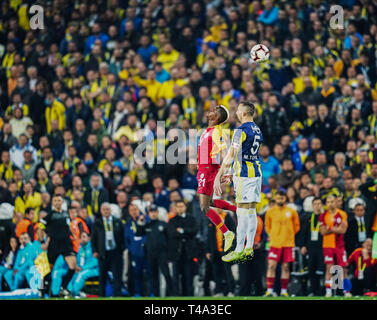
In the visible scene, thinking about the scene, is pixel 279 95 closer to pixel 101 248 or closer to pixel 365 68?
pixel 365 68

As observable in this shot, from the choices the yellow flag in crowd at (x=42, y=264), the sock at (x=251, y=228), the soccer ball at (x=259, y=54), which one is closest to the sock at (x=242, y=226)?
the sock at (x=251, y=228)

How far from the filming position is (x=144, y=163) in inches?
815

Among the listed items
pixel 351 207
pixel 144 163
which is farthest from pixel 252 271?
pixel 144 163

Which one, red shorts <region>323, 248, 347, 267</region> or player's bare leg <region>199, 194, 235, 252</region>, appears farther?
red shorts <region>323, 248, 347, 267</region>

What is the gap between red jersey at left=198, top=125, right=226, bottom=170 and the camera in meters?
13.3

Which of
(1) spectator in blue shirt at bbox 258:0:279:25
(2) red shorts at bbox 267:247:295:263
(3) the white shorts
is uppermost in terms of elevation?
(1) spectator in blue shirt at bbox 258:0:279:25

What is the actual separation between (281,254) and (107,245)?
3.84 m

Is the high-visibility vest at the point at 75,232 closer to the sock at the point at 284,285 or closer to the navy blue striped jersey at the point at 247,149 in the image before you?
the sock at the point at 284,285

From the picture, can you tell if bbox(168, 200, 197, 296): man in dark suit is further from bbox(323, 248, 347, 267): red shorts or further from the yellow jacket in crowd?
the yellow jacket in crowd

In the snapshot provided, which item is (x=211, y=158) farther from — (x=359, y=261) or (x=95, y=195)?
(x=95, y=195)

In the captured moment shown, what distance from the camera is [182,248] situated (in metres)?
18.7

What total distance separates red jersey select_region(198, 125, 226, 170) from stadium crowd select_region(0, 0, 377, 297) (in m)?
4.49

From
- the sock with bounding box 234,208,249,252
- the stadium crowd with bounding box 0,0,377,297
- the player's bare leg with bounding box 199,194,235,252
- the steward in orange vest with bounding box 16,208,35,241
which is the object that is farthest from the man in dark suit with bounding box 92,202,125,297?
the sock with bounding box 234,208,249,252

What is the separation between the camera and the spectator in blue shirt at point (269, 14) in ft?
77.2
